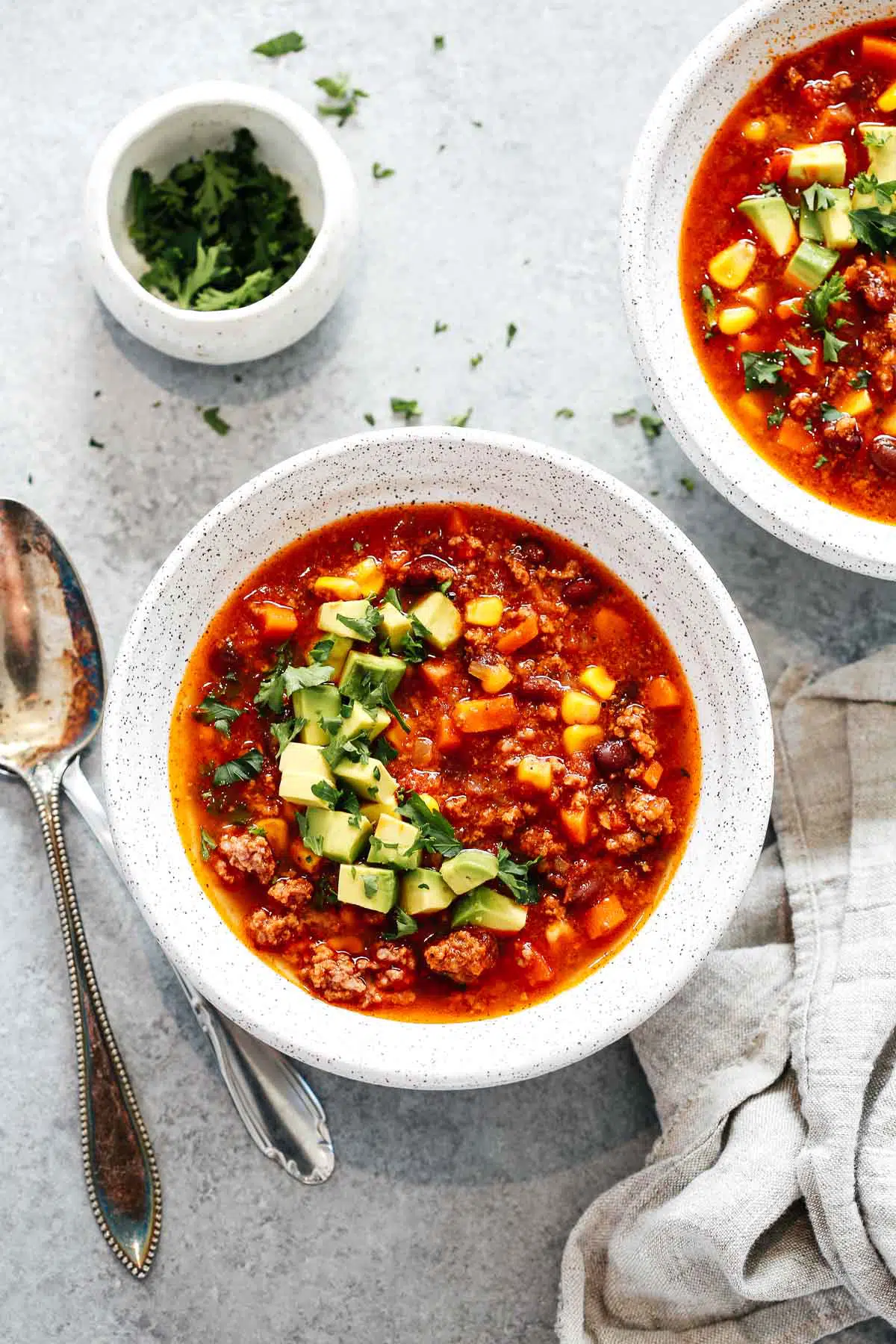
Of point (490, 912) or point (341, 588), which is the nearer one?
point (490, 912)

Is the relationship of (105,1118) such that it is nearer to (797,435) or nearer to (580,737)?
(580,737)

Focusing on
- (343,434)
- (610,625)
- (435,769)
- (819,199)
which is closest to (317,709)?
(435,769)

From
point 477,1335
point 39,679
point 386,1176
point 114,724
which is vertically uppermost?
point 114,724

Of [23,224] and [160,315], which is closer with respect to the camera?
[160,315]

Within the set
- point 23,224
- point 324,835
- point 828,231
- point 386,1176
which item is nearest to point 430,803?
point 324,835

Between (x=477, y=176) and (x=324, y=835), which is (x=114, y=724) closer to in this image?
(x=324, y=835)

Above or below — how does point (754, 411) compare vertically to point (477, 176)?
below

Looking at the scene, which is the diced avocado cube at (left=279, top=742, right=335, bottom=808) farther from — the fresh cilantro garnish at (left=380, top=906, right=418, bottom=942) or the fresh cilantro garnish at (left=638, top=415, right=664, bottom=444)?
the fresh cilantro garnish at (left=638, top=415, right=664, bottom=444)

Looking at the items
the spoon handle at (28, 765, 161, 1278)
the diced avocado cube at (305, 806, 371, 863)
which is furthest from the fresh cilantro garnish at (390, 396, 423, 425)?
the spoon handle at (28, 765, 161, 1278)
